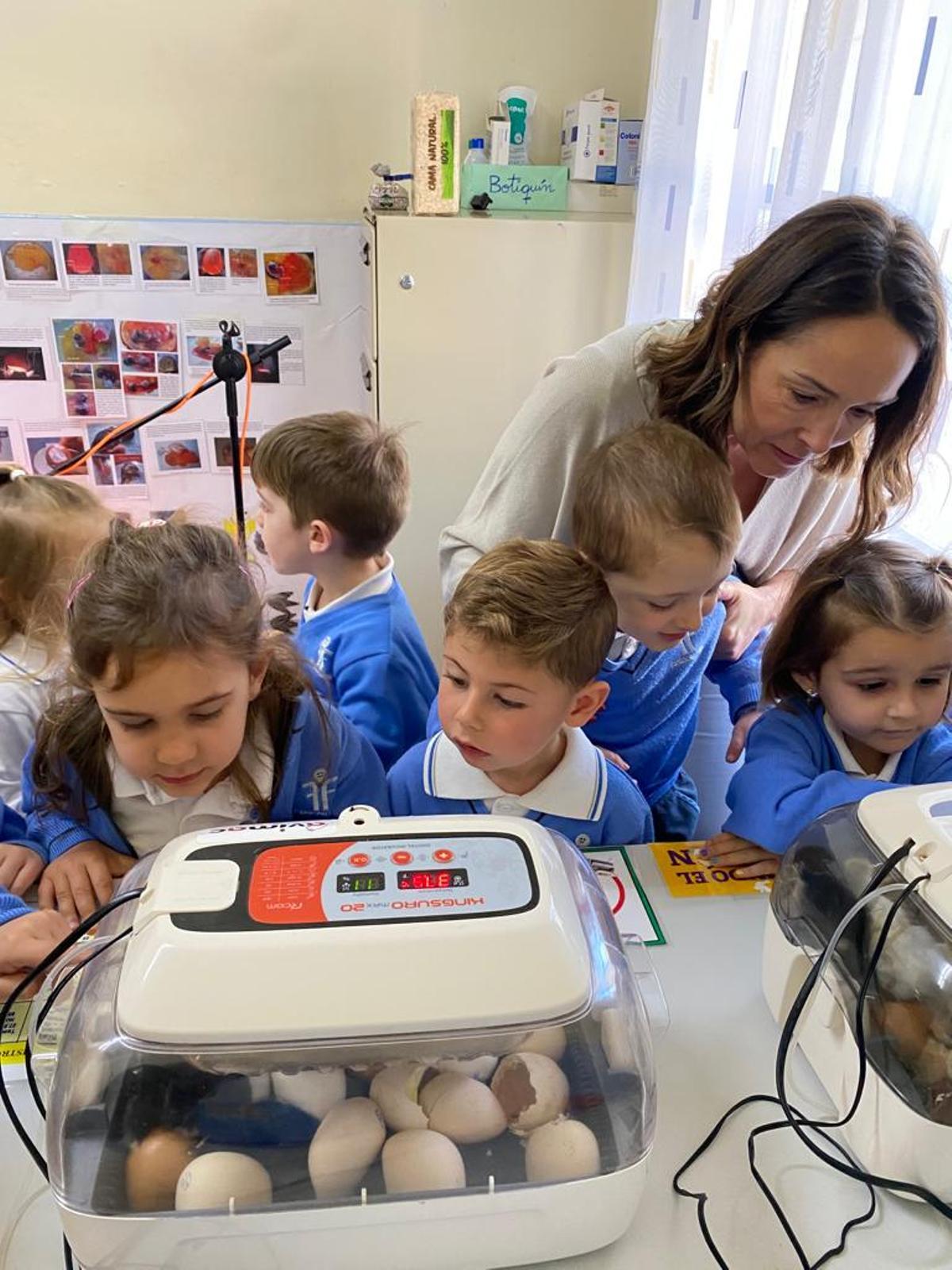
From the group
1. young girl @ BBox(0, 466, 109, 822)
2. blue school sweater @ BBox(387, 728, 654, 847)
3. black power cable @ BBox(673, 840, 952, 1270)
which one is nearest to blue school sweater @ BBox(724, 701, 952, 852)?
blue school sweater @ BBox(387, 728, 654, 847)

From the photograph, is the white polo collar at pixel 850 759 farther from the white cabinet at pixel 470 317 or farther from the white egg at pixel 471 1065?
the white cabinet at pixel 470 317

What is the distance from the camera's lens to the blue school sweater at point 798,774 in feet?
3.26

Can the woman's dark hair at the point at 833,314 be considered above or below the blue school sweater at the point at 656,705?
above

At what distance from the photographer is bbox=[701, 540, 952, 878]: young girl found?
3.31 feet

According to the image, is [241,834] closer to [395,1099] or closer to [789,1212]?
[395,1099]

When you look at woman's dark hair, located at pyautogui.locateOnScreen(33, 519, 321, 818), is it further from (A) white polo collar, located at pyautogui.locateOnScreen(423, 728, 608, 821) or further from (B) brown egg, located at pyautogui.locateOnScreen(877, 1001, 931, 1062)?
(B) brown egg, located at pyautogui.locateOnScreen(877, 1001, 931, 1062)

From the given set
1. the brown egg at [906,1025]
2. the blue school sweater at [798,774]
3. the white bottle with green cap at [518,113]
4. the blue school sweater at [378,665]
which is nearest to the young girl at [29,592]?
the blue school sweater at [378,665]

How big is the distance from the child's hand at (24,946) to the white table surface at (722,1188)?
0.11 m

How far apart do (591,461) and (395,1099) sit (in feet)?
2.67

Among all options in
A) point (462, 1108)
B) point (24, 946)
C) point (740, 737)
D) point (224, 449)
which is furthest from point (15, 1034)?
point (224, 449)

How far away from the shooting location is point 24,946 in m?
0.82

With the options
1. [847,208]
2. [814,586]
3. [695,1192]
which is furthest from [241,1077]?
[847,208]

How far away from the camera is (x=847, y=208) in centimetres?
108

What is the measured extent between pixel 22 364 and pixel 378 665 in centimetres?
158
